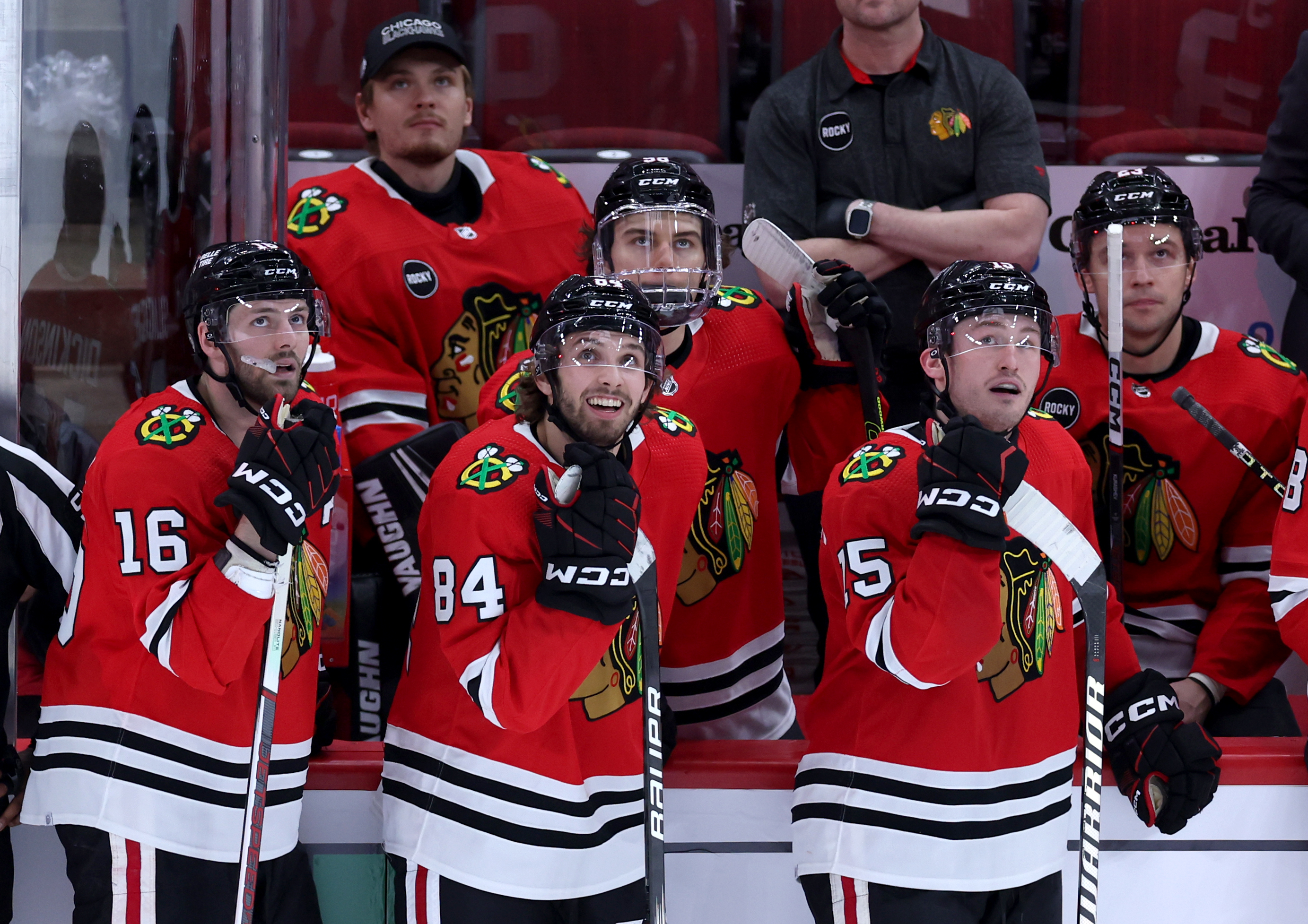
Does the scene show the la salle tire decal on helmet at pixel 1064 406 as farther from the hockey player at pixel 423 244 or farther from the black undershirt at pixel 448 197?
the black undershirt at pixel 448 197

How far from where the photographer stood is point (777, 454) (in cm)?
283

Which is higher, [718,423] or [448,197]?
[448,197]

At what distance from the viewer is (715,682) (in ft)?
8.40

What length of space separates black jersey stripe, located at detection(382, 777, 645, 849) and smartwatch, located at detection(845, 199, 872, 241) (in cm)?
133

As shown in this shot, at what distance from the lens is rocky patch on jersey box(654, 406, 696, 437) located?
2.29 m

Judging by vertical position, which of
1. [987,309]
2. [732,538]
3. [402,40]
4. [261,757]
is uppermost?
[402,40]

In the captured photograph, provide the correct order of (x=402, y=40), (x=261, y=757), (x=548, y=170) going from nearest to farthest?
(x=261, y=757)
(x=402, y=40)
(x=548, y=170)

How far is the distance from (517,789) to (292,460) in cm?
58

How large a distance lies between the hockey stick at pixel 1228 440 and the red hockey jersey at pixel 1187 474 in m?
0.04

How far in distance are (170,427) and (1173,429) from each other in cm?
177

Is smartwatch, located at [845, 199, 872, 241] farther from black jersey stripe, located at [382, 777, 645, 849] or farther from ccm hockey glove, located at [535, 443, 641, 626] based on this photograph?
black jersey stripe, located at [382, 777, 645, 849]

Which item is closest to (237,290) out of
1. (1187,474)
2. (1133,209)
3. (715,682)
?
(715,682)

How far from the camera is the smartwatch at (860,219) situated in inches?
113

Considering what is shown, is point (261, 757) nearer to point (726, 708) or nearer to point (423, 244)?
point (726, 708)
